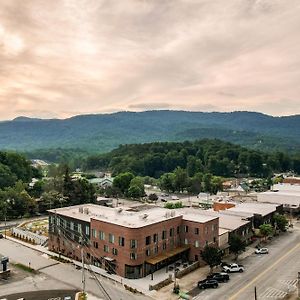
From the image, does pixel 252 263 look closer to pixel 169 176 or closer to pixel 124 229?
pixel 124 229

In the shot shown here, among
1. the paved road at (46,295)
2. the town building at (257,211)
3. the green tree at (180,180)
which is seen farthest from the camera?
the green tree at (180,180)

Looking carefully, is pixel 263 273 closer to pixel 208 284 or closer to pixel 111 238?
pixel 208 284

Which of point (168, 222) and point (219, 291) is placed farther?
point (168, 222)

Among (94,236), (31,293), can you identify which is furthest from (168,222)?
(31,293)

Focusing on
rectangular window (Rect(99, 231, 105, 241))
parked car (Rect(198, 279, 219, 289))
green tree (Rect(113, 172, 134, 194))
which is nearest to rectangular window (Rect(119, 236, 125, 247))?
rectangular window (Rect(99, 231, 105, 241))

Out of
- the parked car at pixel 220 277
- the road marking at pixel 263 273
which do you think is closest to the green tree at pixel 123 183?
the road marking at pixel 263 273

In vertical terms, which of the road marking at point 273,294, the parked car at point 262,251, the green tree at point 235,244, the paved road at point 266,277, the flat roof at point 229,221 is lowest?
the road marking at point 273,294

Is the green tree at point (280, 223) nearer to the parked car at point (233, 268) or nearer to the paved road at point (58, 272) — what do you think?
the parked car at point (233, 268)

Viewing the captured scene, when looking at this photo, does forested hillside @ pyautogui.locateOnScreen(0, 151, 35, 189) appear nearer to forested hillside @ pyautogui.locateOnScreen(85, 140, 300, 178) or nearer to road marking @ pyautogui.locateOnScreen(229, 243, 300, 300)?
forested hillside @ pyautogui.locateOnScreen(85, 140, 300, 178)
